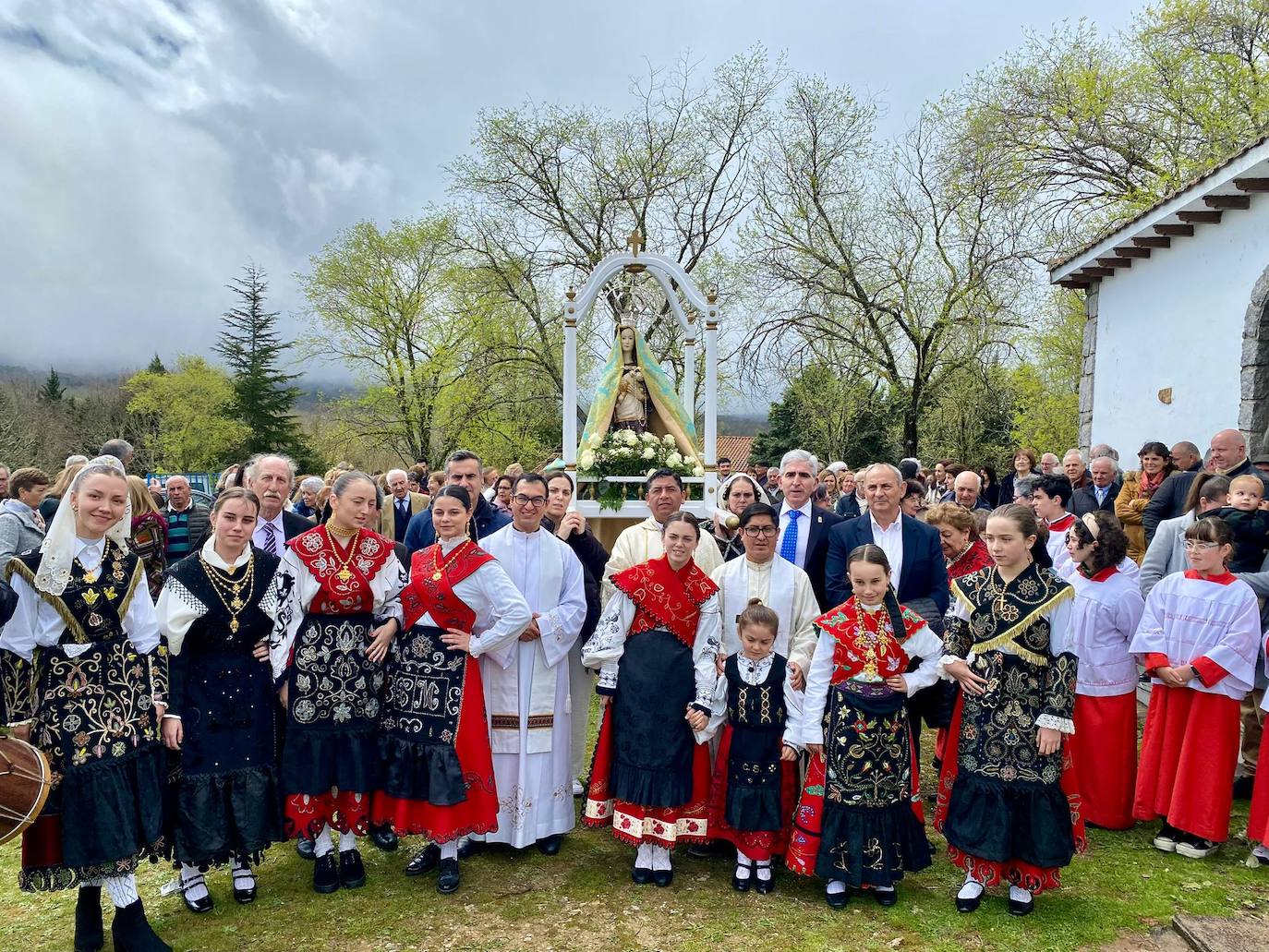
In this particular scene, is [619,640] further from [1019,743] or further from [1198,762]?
[1198,762]

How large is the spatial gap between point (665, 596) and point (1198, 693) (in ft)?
9.45

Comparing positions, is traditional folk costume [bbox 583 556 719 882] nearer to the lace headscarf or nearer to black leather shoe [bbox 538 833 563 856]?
black leather shoe [bbox 538 833 563 856]

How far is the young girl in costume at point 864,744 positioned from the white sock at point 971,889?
20cm

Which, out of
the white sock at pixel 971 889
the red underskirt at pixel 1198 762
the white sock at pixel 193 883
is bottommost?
the white sock at pixel 193 883

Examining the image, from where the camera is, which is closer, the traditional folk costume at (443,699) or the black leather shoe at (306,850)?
the traditional folk costume at (443,699)

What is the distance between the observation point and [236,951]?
3.55m

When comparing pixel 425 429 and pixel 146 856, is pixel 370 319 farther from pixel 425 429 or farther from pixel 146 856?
pixel 146 856

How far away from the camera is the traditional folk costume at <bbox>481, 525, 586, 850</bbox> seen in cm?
441

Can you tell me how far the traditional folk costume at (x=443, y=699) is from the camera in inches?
158

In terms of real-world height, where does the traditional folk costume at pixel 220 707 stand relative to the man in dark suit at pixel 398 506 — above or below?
below

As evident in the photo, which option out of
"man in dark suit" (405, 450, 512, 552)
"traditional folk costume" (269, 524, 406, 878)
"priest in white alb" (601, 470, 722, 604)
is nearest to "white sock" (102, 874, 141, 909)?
"traditional folk costume" (269, 524, 406, 878)

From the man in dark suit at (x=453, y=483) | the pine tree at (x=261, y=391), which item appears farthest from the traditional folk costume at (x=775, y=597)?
the pine tree at (x=261, y=391)

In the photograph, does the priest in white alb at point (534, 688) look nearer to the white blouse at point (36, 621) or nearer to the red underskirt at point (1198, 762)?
the white blouse at point (36, 621)

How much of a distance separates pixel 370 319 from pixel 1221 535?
2518cm
